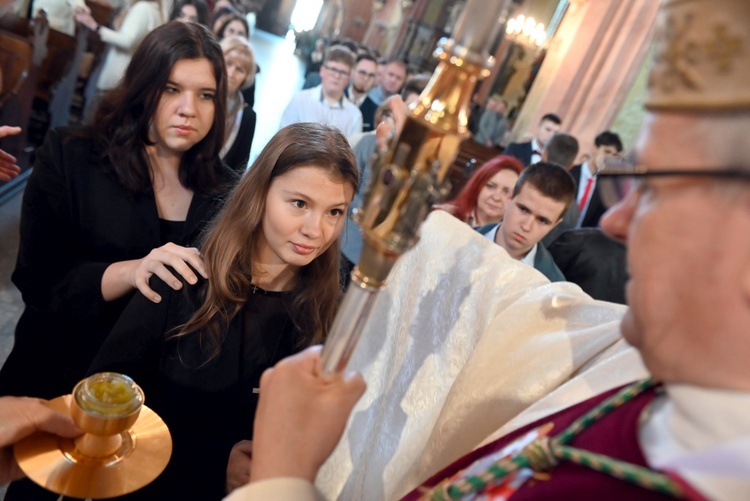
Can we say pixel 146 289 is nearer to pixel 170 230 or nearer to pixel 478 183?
pixel 170 230

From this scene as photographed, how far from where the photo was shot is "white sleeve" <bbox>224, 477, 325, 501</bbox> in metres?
0.76

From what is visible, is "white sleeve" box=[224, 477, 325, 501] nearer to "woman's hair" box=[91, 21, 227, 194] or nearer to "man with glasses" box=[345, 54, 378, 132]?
"woman's hair" box=[91, 21, 227, 194]

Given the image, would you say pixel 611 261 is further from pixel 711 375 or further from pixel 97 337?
pixel 711 375

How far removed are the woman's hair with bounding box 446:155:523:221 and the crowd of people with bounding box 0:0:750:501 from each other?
2.47 feet

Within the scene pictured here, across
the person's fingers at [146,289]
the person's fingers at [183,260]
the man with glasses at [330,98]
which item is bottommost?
the person's fingers at [146,289]

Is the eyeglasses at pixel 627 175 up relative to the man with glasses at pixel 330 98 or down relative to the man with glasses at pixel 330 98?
up

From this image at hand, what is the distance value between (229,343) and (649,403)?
4.09 feet

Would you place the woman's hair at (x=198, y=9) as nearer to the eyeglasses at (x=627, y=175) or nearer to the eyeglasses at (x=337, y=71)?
the eyeglasses at (x=337, y=71)

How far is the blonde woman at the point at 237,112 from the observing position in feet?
11.8

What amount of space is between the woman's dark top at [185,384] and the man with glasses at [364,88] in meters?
5.14

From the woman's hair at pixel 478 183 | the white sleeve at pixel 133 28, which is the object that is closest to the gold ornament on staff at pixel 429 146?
the woman's hair at pixel 478 183

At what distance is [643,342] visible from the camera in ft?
2.08

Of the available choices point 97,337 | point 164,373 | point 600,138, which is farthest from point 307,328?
point 600,138

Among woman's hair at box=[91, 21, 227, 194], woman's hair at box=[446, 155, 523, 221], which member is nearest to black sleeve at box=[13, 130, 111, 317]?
woman's hair at box=[91, 21, 227, 194]
